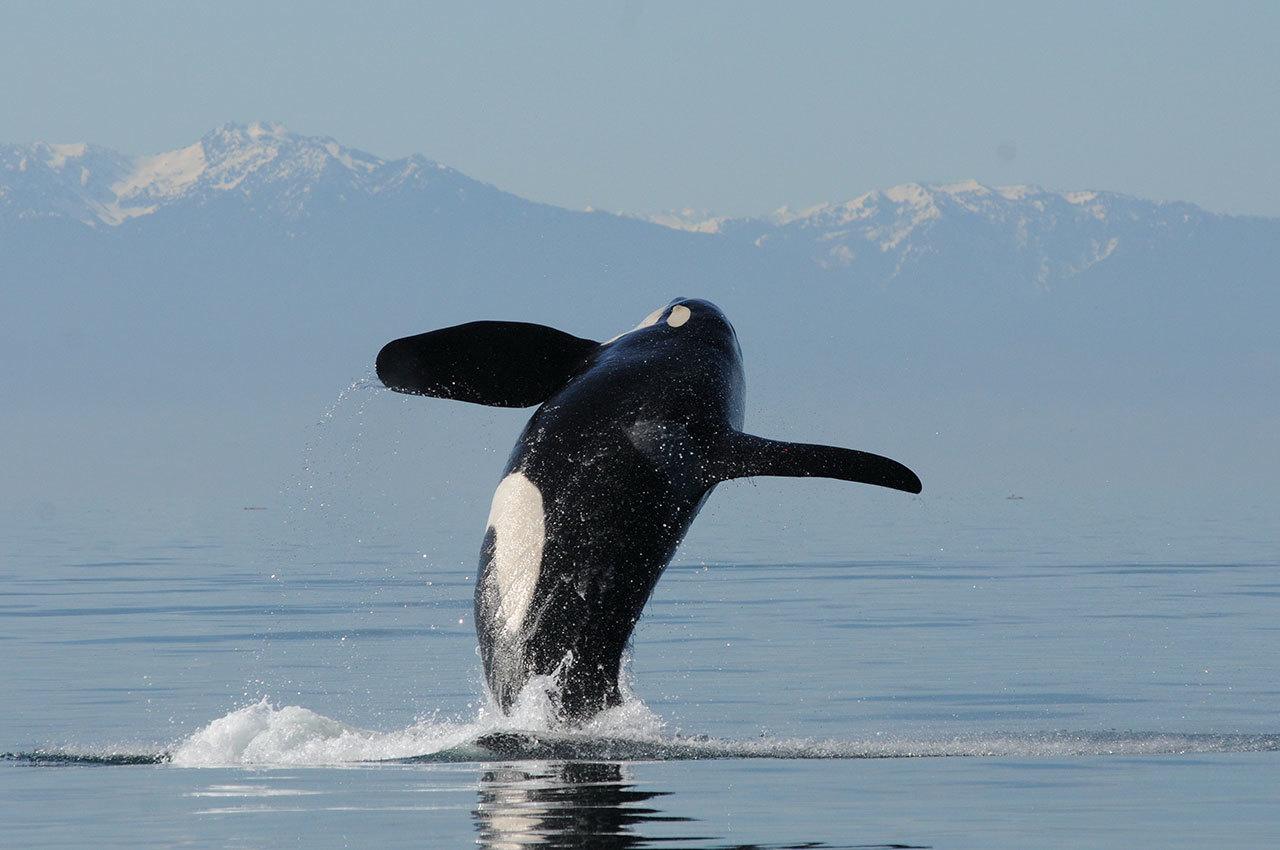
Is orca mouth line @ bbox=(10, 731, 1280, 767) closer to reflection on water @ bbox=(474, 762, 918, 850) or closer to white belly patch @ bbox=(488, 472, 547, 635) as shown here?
reflection on water @ bbox=(474, 762, 918, 850)

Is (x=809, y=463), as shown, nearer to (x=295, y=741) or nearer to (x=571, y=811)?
(x=571, y=811)

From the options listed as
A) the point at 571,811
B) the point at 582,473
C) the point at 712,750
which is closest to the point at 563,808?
the point at 571,811

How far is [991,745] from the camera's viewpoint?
1703cm

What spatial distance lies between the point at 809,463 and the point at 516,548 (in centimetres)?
248

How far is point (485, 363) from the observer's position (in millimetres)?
18266

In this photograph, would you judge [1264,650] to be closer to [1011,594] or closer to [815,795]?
[1011,594]

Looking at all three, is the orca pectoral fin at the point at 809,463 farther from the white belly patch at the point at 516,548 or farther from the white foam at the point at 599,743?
the white foam at the point at 599,743

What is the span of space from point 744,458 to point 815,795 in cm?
327

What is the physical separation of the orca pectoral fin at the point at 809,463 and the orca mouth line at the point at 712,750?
2.04m

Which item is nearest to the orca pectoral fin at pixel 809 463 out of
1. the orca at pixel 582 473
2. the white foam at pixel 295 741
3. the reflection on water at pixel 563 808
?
the orca at pixel 582 473

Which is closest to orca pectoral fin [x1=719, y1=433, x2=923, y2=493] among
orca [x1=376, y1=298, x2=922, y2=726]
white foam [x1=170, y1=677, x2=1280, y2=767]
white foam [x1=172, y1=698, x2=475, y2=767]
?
orca [x1=376, y1=298, x2=922, y2=726]

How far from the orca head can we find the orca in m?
0.50

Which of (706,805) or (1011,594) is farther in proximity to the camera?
(1011,594)

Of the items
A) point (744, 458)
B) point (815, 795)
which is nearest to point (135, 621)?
point (744, 458)
